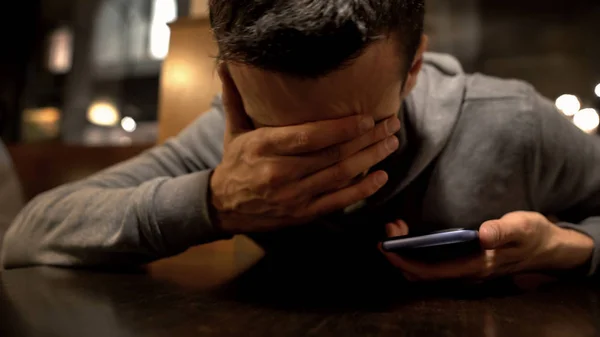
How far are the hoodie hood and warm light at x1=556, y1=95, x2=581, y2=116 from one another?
2.29 ft

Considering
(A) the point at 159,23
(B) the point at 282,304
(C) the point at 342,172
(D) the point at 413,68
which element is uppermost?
(A) the point at 159,23

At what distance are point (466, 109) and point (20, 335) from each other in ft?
1.87

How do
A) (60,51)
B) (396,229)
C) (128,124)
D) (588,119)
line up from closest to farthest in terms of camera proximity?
(396,229)
(588,119)
(128,124)
(60,51)

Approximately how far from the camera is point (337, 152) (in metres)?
0.53

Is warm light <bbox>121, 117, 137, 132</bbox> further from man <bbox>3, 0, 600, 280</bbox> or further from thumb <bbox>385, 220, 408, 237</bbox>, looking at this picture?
thumb <bbox>385, 220, 408, 237</bbox>

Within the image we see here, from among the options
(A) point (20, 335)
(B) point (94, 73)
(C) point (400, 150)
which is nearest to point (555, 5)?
(C) point (400, 150)

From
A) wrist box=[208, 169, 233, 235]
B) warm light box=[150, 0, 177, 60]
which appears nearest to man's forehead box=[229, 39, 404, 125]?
wrist box=[208, 169, 233, 235]

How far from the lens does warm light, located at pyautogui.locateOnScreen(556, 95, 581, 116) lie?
1.31 meters

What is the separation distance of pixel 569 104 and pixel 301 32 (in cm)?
114

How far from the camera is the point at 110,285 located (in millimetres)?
565

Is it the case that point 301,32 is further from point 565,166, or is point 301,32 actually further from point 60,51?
point 60,51

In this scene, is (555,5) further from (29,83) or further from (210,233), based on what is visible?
(29,83)

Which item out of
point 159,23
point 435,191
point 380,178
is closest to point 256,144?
point 380,178

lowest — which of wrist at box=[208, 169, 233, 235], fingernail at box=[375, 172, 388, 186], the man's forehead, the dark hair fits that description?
wrist at box=[208, 169, 233, 235]
